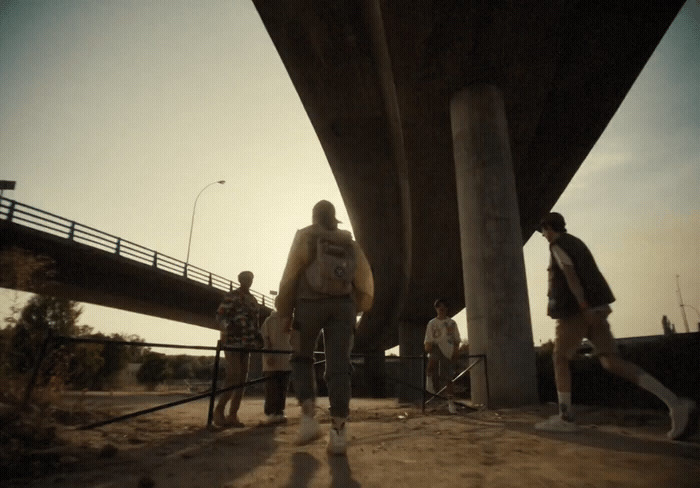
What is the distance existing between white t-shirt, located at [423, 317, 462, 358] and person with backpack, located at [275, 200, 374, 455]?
4.55 metres

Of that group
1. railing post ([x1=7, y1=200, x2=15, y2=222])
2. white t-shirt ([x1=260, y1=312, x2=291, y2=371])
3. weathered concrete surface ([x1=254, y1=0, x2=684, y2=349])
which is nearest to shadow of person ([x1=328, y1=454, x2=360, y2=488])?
white t-shirt ([x1=260, y1=312, x2=291, y2=371])

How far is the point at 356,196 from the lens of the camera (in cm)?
1385

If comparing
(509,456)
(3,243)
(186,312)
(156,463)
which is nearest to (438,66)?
(509,456)

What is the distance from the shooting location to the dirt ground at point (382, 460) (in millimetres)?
2096

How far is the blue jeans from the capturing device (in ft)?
9.76

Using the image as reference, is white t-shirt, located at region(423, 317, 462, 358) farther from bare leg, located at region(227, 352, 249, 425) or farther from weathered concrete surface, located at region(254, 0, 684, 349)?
weathered concrete surface, located at region(254, 0, 684, 349)

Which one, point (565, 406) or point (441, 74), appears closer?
point (565, 406)

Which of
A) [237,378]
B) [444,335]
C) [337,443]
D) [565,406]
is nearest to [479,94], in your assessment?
[444,335]

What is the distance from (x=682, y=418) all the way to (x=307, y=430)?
293 cm

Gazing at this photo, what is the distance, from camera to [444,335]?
729cm

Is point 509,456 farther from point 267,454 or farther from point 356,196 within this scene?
point 356,196

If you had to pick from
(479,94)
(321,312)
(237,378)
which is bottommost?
(237,378)

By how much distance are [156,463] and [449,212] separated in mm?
14011

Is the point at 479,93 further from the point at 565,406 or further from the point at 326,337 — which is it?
the point at 326,337
